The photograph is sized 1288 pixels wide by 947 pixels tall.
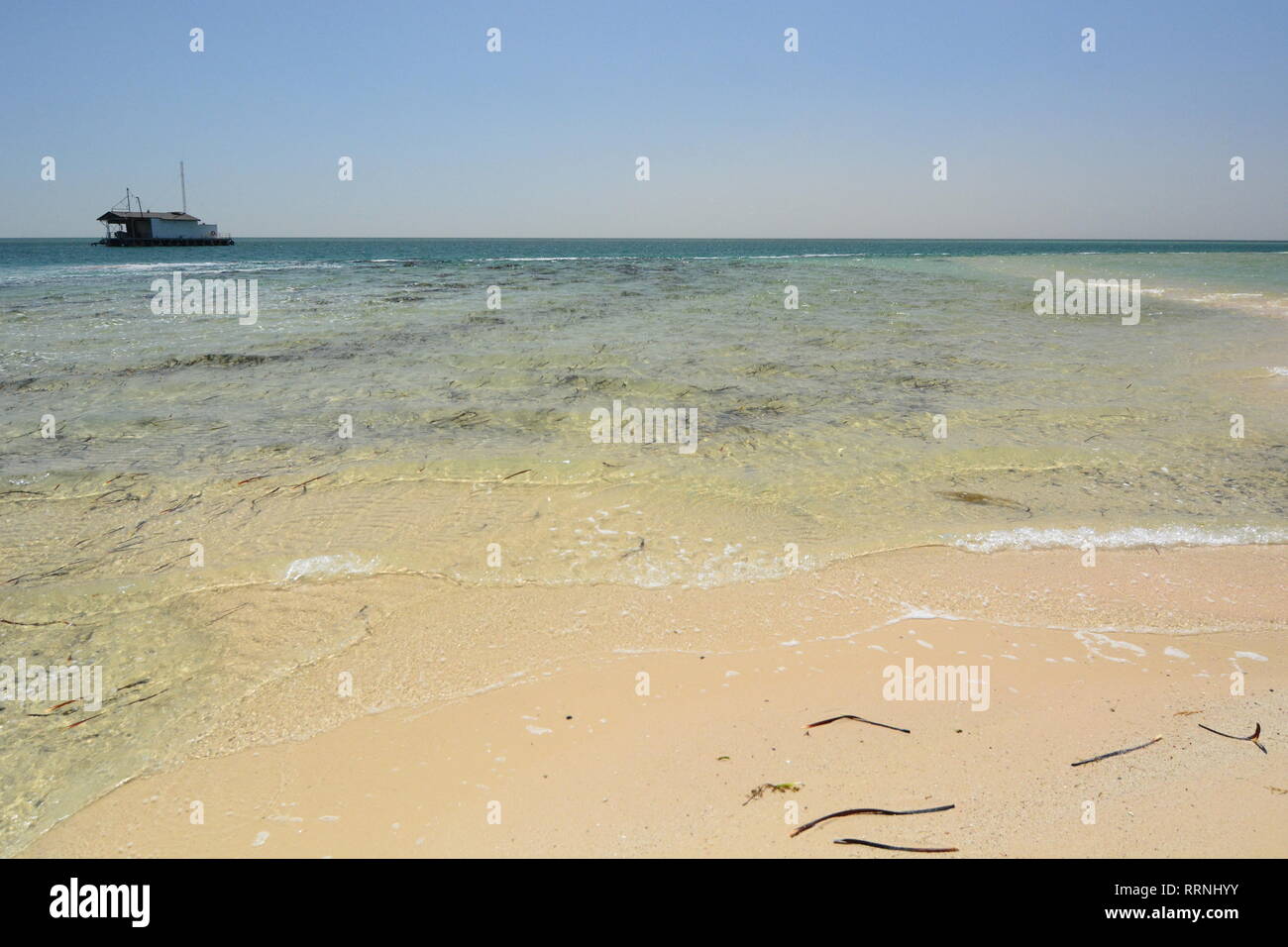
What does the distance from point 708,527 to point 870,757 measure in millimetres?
2526

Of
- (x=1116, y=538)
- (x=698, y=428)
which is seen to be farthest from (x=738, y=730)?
(x=698, y=428)

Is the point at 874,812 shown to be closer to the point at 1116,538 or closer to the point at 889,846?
the point at 889,846

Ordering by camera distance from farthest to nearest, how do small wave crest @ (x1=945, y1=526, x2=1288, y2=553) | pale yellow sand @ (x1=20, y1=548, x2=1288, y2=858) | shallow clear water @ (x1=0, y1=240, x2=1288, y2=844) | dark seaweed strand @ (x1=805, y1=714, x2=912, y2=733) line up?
1. small wave crest @ (x1=945, y1=526, x2=1288, y2=553)
2. shallow clear water @ (x1=0, y1=240, x2=1288, y2=844)
3. dark seaweed strand @ (x1=805, y1=714, x2=912, y2=733)
4. pale yellow sand @ (x1=20, y1=548, x2=1288, y2=858)

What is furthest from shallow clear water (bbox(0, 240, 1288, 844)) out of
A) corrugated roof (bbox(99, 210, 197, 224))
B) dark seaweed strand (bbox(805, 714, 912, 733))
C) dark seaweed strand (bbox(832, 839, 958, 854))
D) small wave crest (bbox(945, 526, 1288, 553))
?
corrugated roof (bbox(99, 210, 197, 224))

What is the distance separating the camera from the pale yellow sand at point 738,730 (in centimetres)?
247

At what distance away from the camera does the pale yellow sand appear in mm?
2469

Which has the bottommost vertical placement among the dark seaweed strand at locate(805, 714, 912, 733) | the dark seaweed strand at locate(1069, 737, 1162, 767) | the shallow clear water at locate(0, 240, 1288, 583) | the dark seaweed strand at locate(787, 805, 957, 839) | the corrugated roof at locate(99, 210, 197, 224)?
the dark seaweed strand at locate(787, 805, 957, 839)

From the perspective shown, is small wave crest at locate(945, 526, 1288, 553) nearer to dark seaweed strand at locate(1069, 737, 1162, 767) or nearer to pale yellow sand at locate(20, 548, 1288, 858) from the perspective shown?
pale yellow sand at locate(20, 548, 1288, 858)

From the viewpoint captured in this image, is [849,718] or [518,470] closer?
[849,718]

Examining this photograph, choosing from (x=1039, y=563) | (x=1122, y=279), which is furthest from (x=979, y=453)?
(x=1122, y=279)

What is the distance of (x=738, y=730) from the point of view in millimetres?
3012

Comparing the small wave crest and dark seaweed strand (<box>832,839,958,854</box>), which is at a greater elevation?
the small wave crest

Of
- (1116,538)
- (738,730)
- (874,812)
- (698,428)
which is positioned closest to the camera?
(874,812)
